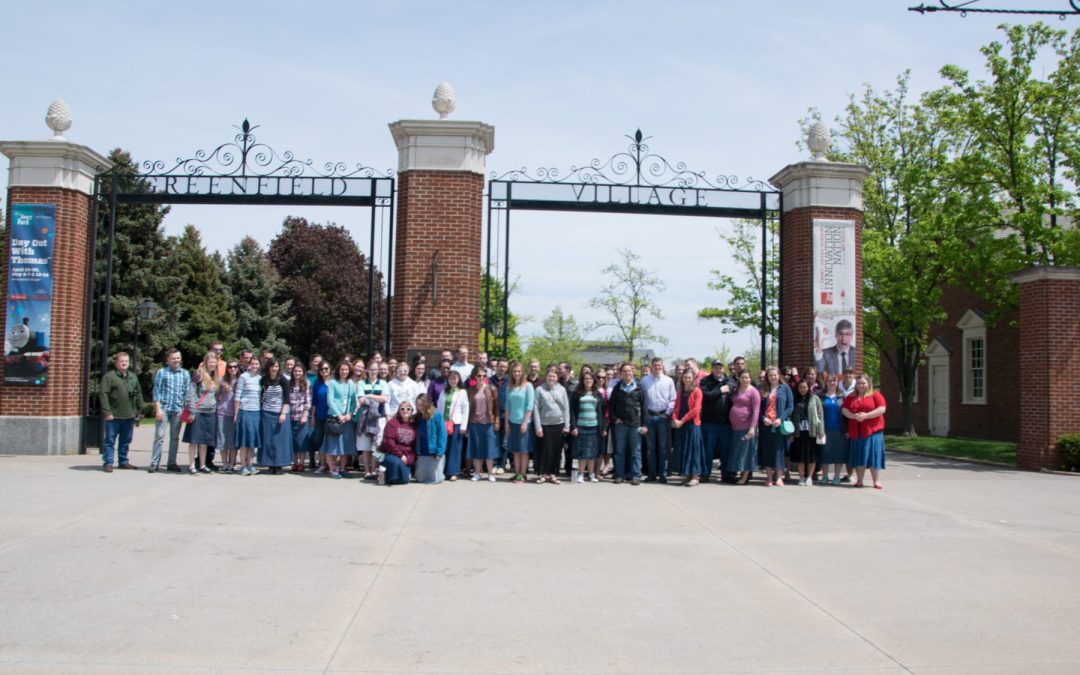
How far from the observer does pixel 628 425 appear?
475 inches

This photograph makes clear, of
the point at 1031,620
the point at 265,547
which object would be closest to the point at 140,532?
the point at 265,547

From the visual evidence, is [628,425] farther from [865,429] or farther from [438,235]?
[438,235]

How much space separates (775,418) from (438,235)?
5.70 m

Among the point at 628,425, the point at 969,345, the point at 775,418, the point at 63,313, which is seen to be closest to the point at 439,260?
the point at 628,425

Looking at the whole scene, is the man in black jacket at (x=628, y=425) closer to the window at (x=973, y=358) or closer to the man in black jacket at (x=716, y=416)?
the man in black jacket at (x=716, y=416)

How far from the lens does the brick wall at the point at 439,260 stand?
519 inches

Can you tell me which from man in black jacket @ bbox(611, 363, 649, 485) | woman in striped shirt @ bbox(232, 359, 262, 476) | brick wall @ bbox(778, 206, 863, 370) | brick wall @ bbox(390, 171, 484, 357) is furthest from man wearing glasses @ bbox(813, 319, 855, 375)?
woman in striped shirt @ bbox(232, 359, 262, 476)

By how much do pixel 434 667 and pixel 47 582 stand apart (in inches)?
122

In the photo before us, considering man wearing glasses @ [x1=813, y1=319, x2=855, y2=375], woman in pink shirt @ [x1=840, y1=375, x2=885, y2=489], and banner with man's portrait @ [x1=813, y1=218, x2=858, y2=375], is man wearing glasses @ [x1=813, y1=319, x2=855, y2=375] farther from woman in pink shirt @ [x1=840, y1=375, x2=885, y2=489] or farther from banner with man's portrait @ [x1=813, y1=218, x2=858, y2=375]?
woman in pink shirt @ [x1=840, y1=375, x2=885, y2=489]

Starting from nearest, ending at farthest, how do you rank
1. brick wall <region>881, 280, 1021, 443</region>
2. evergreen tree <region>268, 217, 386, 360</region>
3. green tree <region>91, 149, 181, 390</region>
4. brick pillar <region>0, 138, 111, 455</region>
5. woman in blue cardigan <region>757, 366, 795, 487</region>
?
woman in blue cardigan <region>757, 366, 795, 487</region>
brick pillar <region>0, 138, 111, 455</region>
brick wall <region>881, 280, 1021, 443</region>
green tree <region>91, 149, 181, 390</region>
evergreen tree <region>268, 217, 386, 360</region>

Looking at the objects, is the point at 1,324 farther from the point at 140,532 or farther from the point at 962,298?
the point at 962,298

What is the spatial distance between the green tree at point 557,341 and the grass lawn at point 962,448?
22.3 meters

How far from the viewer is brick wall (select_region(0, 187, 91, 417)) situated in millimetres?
13562

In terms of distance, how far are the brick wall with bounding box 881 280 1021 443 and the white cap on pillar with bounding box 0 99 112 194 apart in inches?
830
